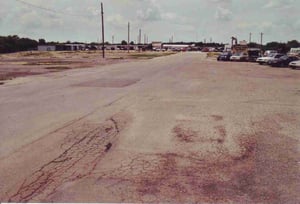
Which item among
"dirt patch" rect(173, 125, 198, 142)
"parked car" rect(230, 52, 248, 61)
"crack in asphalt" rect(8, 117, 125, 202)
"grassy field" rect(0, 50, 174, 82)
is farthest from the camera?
"parked car" rect(230, 52, 248, 61)

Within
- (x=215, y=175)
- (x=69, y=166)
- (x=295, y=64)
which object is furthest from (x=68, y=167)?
(x=295, y=64)

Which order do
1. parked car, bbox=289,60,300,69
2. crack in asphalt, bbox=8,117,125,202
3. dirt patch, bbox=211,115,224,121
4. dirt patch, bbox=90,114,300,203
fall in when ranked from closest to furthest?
dirt patch, bbox=90,114,300,203 < crack in asphalt, bbox=8,117,125,202 < dirt patch, bbox=211,115,224,121 < parked car, bbox=289,60,300,69

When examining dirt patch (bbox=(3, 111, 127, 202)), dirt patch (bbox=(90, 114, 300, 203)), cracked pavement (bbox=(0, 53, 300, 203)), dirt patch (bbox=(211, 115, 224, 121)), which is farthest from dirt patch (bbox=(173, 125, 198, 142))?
dirt patch (bbox=(211, 115, 224, 121))

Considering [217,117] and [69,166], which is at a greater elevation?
[69,166]

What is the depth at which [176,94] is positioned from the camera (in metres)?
15.9

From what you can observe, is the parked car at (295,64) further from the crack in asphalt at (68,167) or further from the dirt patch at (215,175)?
the crack in asphalt at (68,167)

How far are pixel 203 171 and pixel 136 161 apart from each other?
117 centimetres

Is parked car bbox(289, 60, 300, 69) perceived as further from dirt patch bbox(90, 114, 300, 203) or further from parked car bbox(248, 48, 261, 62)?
dirt patch bbox(90, 114, 300, 203)

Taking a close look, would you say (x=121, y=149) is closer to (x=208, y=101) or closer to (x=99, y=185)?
(x=99, y=185)

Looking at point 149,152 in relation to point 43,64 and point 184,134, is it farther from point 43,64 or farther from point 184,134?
point 43,64

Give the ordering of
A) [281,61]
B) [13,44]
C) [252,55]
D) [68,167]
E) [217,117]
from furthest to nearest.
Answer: [13,44]
[252,55]
[281,61]
[217,117]
[68,167]

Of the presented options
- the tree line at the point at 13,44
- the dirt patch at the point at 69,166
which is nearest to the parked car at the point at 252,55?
the dirt patch at the point at 69,166

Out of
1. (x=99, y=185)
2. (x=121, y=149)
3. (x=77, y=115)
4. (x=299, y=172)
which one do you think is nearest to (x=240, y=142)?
(x=299, y=172)

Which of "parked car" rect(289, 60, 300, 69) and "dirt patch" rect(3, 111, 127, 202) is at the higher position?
"dirt patch" rect(3, 111, 127, 202)
